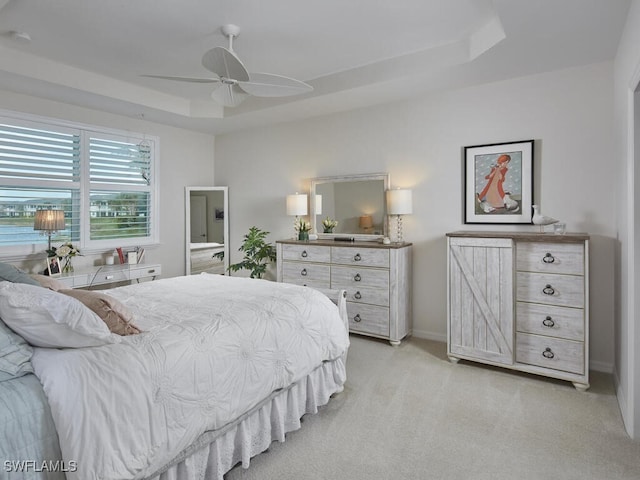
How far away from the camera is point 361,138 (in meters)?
4.37

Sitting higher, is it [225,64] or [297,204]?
[225,64]

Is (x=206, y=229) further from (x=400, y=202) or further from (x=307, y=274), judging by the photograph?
(x=400, y=202)

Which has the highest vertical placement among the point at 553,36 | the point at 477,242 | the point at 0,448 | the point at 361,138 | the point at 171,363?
the point at 553,36

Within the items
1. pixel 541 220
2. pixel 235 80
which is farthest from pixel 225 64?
pixel 541 220

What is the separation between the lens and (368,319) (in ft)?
12.9

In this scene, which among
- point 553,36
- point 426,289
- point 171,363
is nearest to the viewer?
point 171,363

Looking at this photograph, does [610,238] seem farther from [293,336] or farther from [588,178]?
[293,336]

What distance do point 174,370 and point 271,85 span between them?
210 centimetres

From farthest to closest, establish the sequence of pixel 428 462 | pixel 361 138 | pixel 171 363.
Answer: pixel 361 138 → pixel 428 462 → pixel 171 363

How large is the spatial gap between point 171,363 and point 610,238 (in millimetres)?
3340

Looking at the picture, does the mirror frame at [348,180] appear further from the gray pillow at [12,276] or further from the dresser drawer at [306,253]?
the gray pillow at [12,276]

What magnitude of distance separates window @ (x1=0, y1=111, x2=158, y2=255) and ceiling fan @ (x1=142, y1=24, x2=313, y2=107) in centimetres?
214

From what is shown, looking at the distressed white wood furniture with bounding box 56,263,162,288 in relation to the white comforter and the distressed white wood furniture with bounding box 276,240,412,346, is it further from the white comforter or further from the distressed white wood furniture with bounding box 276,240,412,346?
the distressed white wood furniture with bounding box 276,240,412,346

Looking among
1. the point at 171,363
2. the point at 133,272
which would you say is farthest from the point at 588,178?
the point at 133,272
